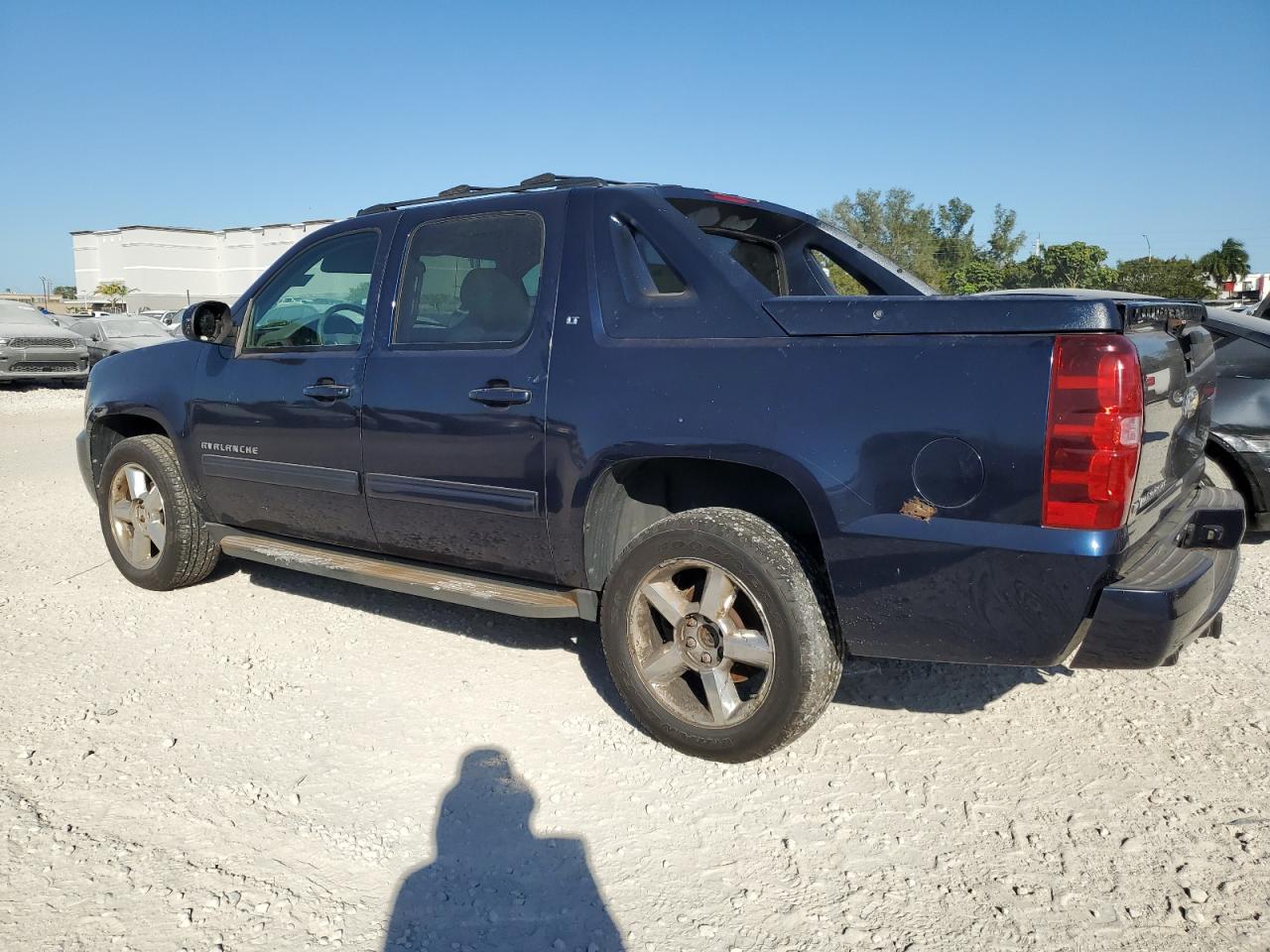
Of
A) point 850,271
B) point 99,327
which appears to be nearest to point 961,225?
point 99,327

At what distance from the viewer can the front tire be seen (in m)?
5.11

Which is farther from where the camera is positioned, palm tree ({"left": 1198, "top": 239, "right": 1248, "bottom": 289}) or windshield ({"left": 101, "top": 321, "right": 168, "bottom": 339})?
palm tree ({"left": 1198, "top": 239, "right": 1248, "bottom": 289})

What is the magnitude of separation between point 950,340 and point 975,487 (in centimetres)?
42

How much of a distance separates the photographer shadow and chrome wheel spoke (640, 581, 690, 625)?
739 mm

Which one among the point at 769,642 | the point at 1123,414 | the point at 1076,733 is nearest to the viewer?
the point at 1123,414

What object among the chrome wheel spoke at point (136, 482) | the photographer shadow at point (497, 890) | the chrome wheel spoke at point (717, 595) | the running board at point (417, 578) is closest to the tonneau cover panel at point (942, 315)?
the chrome wheel spoke at point (717, 595)

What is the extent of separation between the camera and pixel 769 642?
319 centimetres

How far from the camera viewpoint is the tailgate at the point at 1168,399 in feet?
9.12

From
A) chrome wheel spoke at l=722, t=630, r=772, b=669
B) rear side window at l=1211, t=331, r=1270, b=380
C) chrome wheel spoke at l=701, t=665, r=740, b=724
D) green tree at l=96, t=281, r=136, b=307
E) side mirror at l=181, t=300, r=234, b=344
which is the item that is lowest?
chrome wheel spoke at l=701, t=665, r=740, b=724

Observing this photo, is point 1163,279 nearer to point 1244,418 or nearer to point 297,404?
point 1244,418

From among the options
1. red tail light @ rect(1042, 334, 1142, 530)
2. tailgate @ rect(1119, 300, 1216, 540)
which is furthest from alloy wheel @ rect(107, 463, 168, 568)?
tailgate @ rect(1119, 300, 1216, 540)

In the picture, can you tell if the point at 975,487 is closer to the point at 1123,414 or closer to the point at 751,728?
the point at 1123,414

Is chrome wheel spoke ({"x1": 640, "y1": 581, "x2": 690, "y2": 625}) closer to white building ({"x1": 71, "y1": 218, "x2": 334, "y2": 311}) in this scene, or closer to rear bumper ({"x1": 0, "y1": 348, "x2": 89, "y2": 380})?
rear bumper ({"x1": 0, "y1": 348, "x2": 89, "y2": 380})

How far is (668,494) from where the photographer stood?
3850 millimetres
